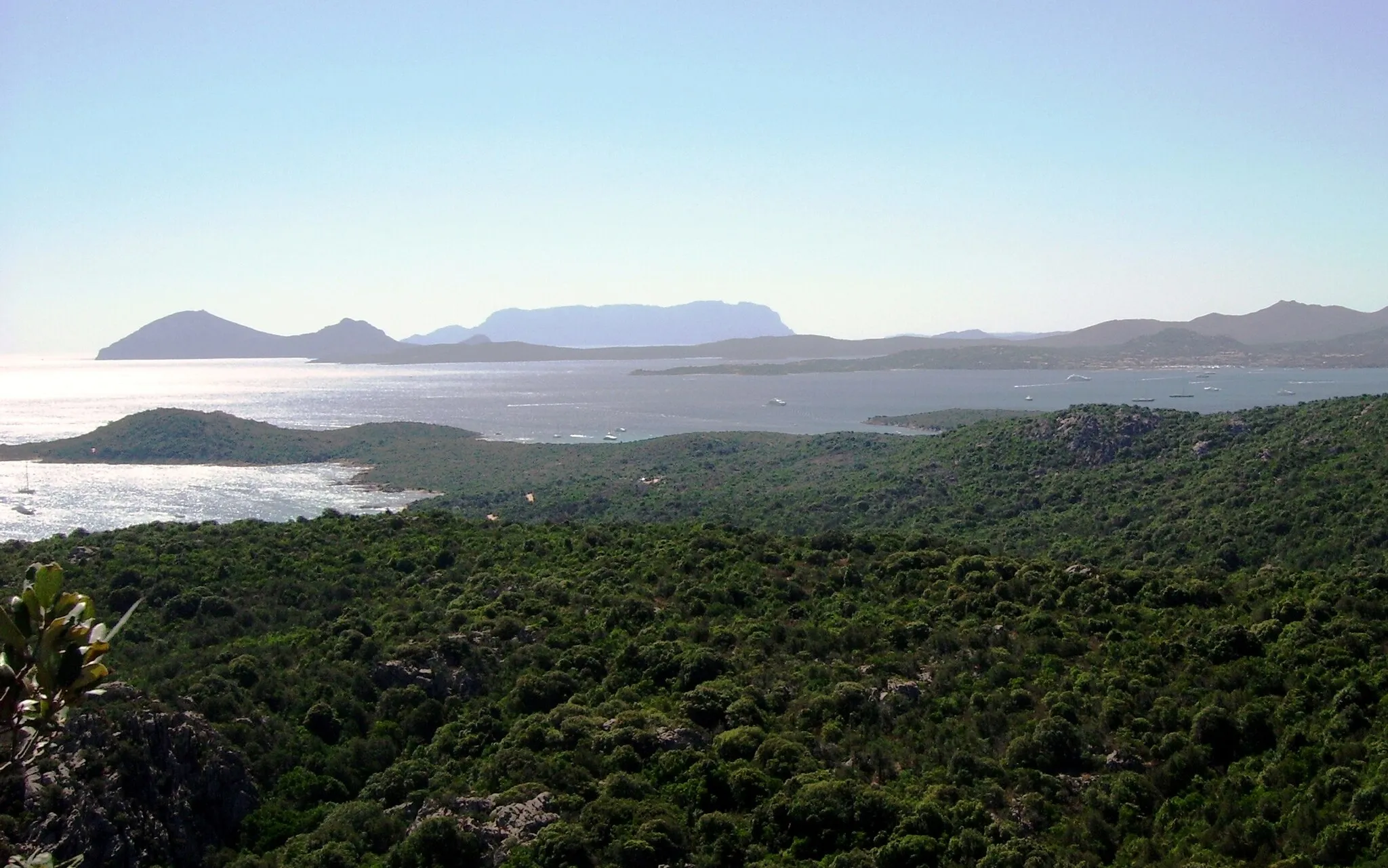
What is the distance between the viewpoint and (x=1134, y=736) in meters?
18.8

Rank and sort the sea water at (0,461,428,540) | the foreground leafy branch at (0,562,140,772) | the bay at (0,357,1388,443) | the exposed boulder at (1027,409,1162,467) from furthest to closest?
the bay at (0,357,1388,443)
the sea water at (0,461,428,540)
the exposed boulder at (1027,409,1162,467)
the foreground leafy branch at (0,562,140,772)

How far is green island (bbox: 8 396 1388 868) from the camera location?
16188mm

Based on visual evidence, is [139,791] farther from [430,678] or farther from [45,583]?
[45,583]

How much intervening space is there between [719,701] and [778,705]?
1.31m

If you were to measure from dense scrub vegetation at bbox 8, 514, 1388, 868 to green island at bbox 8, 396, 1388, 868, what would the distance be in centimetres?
8

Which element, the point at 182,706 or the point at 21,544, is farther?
the point at 21,544

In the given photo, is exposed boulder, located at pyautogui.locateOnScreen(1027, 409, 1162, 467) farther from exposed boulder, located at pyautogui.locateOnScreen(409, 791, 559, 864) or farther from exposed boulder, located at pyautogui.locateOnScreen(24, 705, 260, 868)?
exposed boulder, located at pyautogui.locateOnScreen(24, 705, 260, 868)

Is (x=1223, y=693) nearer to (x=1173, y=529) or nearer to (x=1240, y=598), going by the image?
(x=1240, y=598)

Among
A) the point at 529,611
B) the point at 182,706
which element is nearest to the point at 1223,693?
the point at 529,611

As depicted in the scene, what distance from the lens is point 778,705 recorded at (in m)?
21.6

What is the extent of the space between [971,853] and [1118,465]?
4885 centimetres

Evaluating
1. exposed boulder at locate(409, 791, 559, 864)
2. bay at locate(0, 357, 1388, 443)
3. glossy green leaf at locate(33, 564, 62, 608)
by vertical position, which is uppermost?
glossy green leaf at locate(33, 564, 62, 608)

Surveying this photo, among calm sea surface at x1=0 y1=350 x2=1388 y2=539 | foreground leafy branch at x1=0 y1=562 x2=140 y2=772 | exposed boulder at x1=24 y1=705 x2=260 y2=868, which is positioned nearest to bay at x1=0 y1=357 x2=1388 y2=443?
calm sea surface at x1=0 y1=350 x2=1388 y2=539

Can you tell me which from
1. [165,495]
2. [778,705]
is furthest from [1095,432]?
[165,495]
